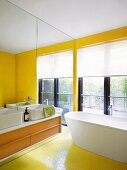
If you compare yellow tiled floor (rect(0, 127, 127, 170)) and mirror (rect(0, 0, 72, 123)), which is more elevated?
mirror (rect(0, 0, 72, 123))

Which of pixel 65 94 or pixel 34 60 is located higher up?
pixel 34 60

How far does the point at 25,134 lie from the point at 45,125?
45 cm

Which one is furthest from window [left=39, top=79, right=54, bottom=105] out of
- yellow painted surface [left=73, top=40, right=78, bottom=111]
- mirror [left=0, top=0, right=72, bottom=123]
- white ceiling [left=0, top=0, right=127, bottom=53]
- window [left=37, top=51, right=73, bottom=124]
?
yellow painted surface [left=73, top=40, right=78, bottom=111]

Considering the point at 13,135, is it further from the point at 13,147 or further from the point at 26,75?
the point at 26,75

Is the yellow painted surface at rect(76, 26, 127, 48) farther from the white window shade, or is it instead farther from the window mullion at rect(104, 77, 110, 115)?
the window mullion at rect(104, 77, 110, 115)

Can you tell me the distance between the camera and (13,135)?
187 cm

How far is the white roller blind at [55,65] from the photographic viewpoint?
2848 millimetres

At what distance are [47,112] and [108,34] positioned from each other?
7.99ft

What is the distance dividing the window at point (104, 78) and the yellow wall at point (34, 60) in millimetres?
144

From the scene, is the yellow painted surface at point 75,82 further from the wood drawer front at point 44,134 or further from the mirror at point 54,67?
the wood drawer front at point 44,134

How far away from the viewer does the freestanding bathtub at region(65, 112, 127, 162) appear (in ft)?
7.17

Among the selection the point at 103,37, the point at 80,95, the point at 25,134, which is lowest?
the point at 25,134

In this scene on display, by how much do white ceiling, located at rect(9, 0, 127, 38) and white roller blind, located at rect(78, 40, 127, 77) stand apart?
0.47 meters

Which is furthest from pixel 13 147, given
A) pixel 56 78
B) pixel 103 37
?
pixel 103 37
